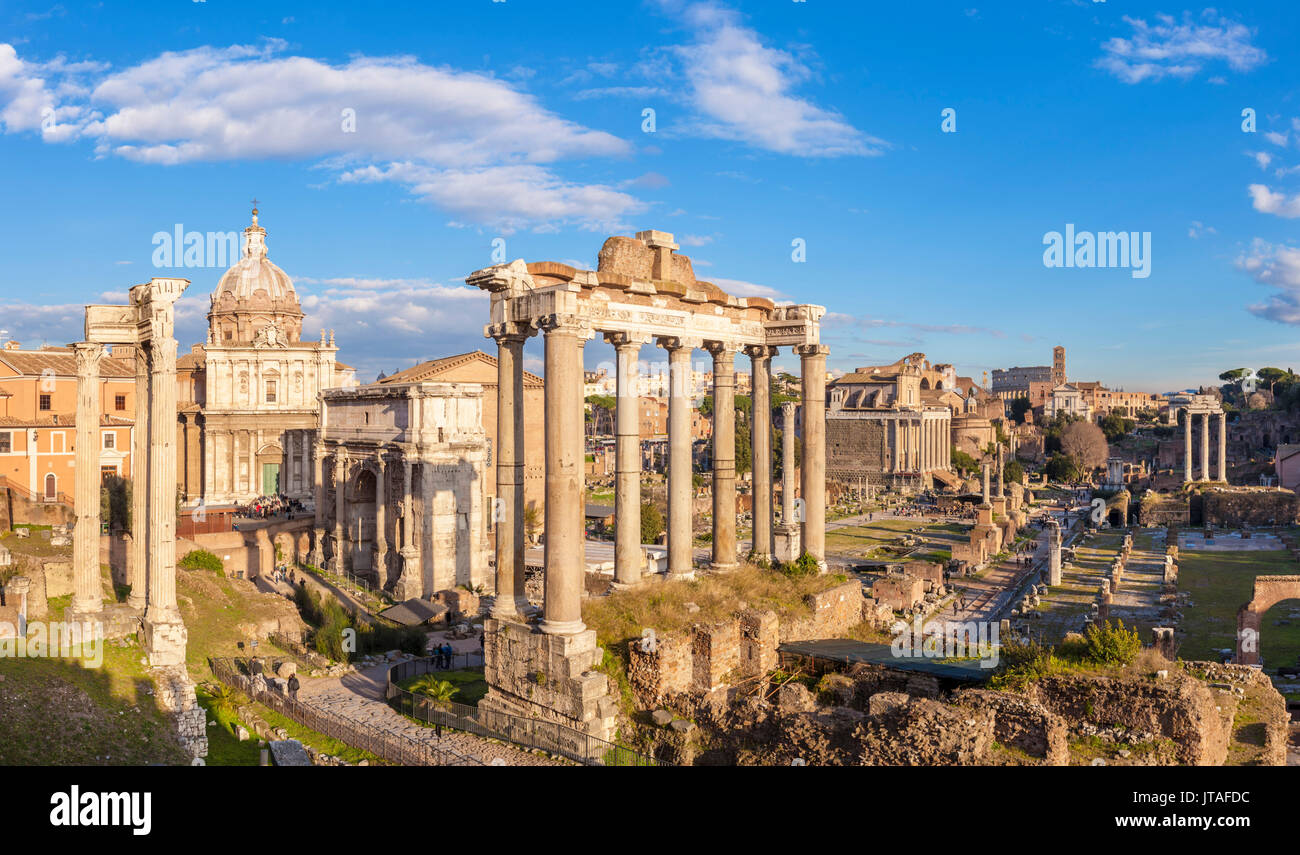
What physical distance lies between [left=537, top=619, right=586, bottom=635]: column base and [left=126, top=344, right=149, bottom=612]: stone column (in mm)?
10794

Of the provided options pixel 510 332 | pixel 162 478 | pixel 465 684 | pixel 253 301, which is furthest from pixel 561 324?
pixel 253 301

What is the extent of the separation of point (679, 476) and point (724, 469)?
1554mm

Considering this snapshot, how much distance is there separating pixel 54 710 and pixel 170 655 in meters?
3.88

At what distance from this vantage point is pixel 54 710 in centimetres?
1398

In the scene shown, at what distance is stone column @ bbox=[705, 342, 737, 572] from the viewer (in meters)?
16.9

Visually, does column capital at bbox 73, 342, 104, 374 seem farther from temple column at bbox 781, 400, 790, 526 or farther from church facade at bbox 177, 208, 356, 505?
church facade at bbox 177, 208, 356, 505

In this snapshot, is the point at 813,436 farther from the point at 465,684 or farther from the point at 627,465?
the point at 465,684

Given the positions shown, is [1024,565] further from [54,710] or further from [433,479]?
[54,710]

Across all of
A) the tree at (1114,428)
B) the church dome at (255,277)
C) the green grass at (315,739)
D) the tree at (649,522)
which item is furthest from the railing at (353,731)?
the tree at (1114,428)

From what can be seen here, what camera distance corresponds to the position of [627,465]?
48.6 ft

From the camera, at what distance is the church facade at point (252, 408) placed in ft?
150

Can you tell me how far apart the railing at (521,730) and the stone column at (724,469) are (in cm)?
546

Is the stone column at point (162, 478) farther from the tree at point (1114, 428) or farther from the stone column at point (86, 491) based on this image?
the tree at point (1114, 428)

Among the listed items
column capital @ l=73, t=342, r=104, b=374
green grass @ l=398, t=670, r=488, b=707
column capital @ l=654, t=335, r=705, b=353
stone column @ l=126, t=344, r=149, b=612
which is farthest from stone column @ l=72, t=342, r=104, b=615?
column capital @ l=654, t=335, r=705, b=353
